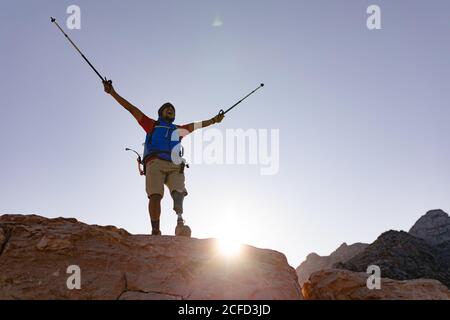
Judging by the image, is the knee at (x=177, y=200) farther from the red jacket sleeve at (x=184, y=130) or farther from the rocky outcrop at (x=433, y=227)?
the rocky outcrop at (x=433, y=227)

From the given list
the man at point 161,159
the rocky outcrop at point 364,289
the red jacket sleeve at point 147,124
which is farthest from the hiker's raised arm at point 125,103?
the rocky outcrop at point 364,289

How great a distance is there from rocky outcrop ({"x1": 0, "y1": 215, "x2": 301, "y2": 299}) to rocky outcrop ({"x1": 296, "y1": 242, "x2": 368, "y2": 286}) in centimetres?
4879

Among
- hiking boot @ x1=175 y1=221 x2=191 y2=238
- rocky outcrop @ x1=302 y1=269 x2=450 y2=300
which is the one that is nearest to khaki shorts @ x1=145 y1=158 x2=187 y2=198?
hiking boot @ x1=175 y1=221 x2=191 y2=238

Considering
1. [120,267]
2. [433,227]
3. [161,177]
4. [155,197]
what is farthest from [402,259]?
[433,227]

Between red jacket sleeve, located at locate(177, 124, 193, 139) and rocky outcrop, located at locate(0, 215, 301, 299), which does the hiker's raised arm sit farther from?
rocky outcrop, located at locate(0, 215, 301, 299)

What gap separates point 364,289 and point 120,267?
15.5 feet

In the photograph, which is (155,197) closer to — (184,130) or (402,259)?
(184,130)

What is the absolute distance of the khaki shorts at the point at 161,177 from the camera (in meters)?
10.1

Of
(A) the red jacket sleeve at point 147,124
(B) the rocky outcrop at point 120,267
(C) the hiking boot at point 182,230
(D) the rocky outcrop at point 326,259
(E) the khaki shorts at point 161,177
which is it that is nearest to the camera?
(B) the rocky outcrop at point 120,267

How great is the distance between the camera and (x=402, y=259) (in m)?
23.4

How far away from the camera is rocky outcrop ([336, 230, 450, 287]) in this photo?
22.0 metres
